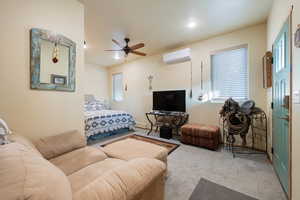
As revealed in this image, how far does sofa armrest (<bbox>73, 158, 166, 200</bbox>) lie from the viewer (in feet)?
2.13

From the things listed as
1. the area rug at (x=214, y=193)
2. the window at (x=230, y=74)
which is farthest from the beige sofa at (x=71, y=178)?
the window at (x=230, y=74)

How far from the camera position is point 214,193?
159cm

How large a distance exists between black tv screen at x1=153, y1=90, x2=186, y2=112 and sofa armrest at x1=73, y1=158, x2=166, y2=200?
2819 millimetres

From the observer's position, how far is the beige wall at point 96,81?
221 inches

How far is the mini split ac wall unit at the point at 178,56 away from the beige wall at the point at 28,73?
2.58 m

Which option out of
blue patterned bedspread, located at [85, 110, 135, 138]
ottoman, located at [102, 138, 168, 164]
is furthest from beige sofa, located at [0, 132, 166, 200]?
blue patterned bedspread, located at [85, 110, 135, 138]

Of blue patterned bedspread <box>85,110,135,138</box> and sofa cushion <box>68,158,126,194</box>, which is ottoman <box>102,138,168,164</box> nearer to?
sofa cushion <box>68,158,126,194</box>

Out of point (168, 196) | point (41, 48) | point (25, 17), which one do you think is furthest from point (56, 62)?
point (168, 196)

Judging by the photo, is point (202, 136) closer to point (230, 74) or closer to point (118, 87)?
point (230, 74)

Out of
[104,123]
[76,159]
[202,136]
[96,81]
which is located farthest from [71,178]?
[96,81]

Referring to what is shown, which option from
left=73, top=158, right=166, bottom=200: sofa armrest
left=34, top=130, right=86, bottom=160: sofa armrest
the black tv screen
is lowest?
left=34, top=130, right=86, bottom=160: sofa armrest

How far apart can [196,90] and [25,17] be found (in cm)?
355

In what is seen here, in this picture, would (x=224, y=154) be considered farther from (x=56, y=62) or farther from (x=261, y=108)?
(x=56, y=62)

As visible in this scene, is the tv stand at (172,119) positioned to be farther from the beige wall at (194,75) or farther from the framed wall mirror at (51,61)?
the framed wall mirror at (51,61)
